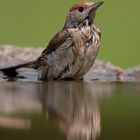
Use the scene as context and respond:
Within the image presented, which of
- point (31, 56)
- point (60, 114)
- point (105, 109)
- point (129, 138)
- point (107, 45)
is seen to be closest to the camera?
point (129, 138)

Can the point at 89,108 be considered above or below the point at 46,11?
below

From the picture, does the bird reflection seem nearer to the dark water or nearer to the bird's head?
the dark water

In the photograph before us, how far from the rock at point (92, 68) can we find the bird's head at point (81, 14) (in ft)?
1.48

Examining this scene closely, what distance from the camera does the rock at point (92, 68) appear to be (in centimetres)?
495

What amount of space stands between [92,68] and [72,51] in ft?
2.61

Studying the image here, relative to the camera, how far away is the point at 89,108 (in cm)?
183

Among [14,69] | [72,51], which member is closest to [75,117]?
[72,51]

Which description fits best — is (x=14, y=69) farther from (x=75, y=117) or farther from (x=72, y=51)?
(x=75, y=117)

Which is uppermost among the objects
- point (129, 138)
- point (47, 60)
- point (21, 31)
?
point (21, 31)

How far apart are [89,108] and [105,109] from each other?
77 millimetres

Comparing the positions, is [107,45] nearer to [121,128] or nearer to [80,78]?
[80,78]

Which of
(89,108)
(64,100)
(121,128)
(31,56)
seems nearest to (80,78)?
(31,56)

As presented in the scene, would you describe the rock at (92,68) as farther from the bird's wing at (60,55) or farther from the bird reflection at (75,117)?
the bird reflection at (75,117)

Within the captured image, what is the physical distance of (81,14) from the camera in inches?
214
